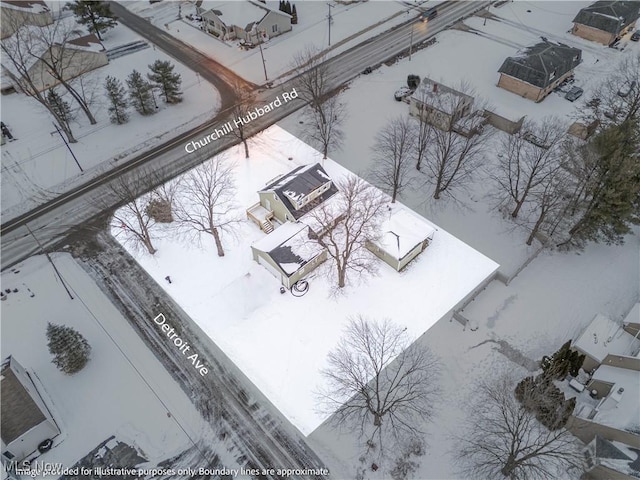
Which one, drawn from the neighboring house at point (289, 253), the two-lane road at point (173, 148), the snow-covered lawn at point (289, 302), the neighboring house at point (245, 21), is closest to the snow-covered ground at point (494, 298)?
the snow-covered lawn at point (289, 302)

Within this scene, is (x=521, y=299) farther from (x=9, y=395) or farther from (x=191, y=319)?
(x=9, y=395)

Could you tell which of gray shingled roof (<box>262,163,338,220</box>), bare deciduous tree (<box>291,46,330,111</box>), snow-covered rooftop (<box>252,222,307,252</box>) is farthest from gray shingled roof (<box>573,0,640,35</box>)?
snow-covered rooftop (<box>252,222,307,252</box>)

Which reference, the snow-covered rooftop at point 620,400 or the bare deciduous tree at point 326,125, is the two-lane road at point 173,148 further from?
the snow-covered rooftop at point 620,400

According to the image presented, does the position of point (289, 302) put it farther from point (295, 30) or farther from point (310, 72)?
point (295, 30)

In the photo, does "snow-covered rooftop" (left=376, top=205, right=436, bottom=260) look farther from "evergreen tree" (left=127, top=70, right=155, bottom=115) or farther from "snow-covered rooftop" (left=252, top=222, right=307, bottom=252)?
"evergreen tree" (left=127, top=70, right=155, bottom=115)

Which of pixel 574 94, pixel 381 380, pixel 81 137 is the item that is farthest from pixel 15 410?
pixel 574 94

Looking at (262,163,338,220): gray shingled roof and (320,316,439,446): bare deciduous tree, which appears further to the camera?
(262,163,338,220): gray shingled roof
